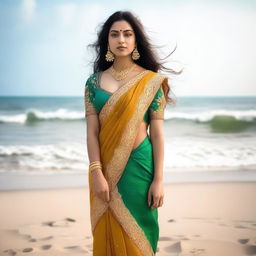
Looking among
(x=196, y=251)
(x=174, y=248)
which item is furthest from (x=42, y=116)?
(x=196, y=251)

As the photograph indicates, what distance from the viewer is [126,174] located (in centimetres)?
210

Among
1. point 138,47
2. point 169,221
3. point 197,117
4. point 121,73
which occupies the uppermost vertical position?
point 138,47

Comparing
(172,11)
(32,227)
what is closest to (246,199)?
(32,227)

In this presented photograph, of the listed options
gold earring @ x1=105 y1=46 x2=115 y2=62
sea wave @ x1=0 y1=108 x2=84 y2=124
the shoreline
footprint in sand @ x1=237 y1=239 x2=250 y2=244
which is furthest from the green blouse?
sea wave @ x1=0 y1=108 x2=84 y2=124

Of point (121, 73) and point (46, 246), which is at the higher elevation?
point (121, 73)

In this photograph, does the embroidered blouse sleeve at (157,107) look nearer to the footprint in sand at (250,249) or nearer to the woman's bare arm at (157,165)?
the woman's bare arm at (157,165)

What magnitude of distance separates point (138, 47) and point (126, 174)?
63 cm

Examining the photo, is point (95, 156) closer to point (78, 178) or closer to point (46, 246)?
point (46, 246)

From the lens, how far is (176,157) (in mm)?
8562

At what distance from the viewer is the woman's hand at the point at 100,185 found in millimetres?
2066

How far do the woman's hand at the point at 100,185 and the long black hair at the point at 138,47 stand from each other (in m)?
0.52

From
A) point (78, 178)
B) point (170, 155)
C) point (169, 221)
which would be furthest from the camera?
point (170, 155)

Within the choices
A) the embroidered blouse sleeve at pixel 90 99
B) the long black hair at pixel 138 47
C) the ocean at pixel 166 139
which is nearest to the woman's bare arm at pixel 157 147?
the long black hair at pixel 138 47

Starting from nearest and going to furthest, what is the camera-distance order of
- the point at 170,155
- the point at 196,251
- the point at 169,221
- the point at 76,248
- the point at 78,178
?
the point at 196,251 → the point at 76,248 → the point at 169,221 → the point at 78,178 → the point at 170,155
